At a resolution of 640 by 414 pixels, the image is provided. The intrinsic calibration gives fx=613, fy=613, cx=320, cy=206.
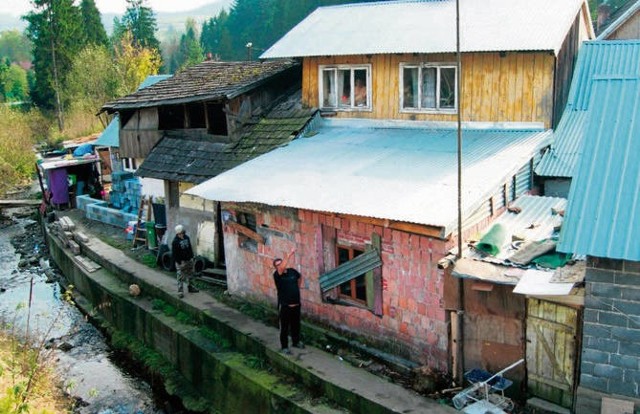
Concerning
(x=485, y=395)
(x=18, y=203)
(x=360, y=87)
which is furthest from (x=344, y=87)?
(x=18, y=203)

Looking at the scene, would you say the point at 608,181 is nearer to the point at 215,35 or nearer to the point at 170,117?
the point at 170,117

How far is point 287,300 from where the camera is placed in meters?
11.5

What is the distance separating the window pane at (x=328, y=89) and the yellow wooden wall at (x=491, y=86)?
1.05m

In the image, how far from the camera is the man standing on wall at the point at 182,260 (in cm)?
1537

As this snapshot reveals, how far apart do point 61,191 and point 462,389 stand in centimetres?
2244

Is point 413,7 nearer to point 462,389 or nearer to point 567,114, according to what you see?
point 567,114

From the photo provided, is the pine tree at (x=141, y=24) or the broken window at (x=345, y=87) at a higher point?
the pine tree at (x=141, y=24)

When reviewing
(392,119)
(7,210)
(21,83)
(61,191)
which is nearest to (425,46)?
(392,119)

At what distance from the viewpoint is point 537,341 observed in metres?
9.58

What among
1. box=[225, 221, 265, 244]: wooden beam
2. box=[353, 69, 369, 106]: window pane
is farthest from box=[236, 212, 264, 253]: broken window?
box=[353, 69, 369, 106]: window pane

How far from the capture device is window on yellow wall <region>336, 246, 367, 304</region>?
39.1 feet

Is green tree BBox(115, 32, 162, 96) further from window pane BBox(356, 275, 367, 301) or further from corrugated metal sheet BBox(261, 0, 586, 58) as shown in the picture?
window pane BBox(356, 275, 367, 301)

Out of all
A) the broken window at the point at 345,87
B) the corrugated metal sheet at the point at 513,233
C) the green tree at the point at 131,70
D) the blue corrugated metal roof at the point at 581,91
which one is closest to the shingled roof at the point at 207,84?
the broken window at the point at 345,87

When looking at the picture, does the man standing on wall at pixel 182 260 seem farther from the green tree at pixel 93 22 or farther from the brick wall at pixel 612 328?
the green tree at pixel 93 22
